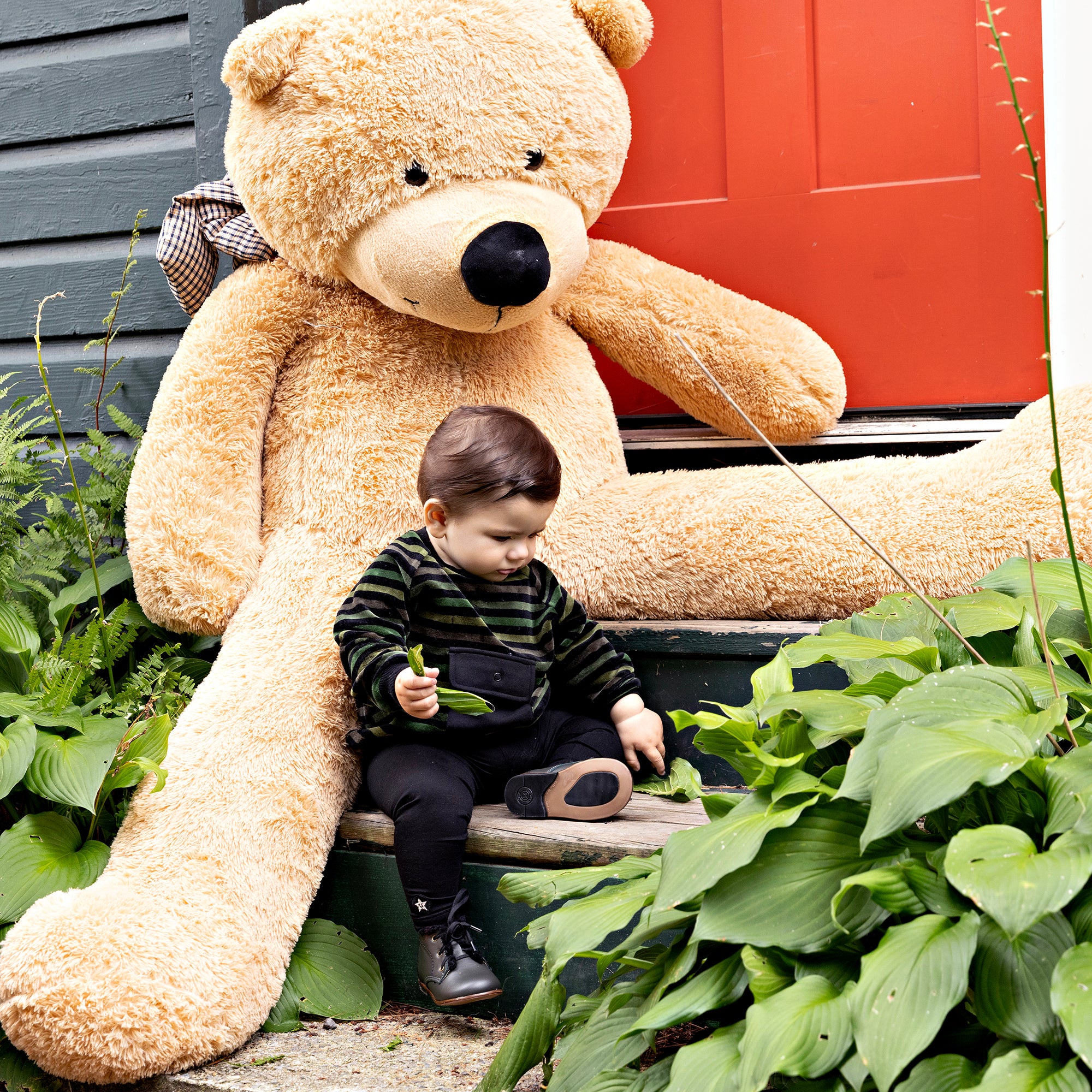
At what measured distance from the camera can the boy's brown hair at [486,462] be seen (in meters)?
1.94

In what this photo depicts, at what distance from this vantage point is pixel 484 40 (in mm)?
2039

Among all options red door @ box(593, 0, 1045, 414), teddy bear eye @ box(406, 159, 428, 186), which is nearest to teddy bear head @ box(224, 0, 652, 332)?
teddy bear eye @ box(406, 159, 428, 186)

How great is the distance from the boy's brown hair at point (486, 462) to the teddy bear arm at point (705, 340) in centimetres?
54

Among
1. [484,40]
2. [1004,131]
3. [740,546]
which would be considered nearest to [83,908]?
[740,546]

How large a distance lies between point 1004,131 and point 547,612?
5.40 ft

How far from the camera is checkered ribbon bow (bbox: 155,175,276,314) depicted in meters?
2.38

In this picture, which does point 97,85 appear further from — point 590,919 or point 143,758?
point 590,919

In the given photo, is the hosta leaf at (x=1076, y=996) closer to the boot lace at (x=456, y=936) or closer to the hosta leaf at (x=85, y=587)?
the boot lace at (x=456, y=936)

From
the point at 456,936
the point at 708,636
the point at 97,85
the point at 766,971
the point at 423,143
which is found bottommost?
the point at 456,936

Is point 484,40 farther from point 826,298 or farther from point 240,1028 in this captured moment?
point 240,1028

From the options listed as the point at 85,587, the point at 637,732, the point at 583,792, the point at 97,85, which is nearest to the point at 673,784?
the point at 637,732

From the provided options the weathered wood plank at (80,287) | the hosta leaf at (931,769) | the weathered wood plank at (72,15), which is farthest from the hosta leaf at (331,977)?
the weathered wood plank at (72,15)

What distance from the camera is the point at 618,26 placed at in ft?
7.11

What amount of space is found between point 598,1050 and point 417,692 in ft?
2.25
